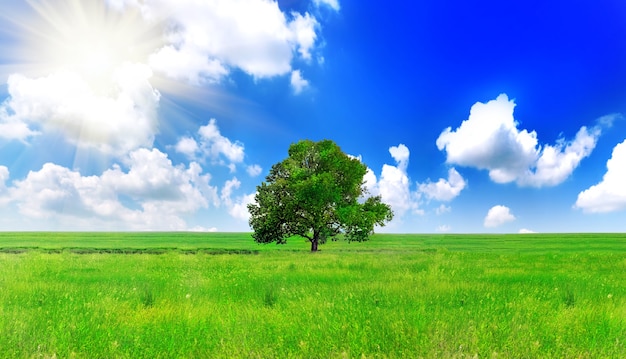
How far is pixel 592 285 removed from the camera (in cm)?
1300

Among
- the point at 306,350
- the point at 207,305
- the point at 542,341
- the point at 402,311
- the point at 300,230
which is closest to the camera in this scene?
the point at 306,350

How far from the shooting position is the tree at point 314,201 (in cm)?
3803

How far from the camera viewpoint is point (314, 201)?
3728 centimetres

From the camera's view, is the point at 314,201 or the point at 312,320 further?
the point at 314,201

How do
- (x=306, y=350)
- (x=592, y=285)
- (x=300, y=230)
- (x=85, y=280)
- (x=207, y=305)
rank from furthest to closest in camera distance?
(x=300, y=230) < (x=85, y=280) < (x=592, y=285) < (x=207, y=305) < (x=306, y=350)

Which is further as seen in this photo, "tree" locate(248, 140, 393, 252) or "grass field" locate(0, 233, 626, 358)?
"tree" locate(248, 140, 393, 252)

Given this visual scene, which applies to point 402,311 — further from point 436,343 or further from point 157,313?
point 157,313

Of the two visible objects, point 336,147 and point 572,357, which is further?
point 336,147

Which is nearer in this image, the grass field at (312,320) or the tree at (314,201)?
the grass field at (312,320)

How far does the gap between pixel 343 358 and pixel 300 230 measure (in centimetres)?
3396

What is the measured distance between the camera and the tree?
38.0 m

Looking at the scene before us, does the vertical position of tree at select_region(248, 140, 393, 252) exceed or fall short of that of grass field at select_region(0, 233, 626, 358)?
it exceeds it

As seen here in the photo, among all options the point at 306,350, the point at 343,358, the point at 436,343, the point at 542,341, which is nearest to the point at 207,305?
the point at 306,350

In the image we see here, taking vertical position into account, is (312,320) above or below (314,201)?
below
